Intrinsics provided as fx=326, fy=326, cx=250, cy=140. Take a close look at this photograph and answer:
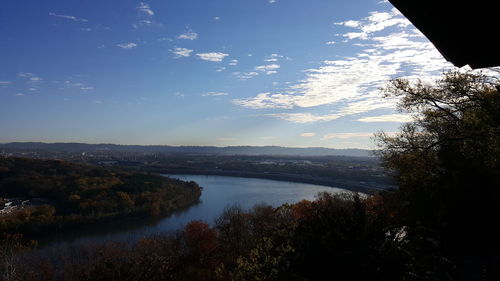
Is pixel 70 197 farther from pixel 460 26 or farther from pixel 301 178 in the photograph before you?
pixel 301 178

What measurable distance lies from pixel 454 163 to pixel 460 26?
9.38m

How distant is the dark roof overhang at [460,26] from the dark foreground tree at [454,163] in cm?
614

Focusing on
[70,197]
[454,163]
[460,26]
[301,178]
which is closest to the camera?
[460,26]

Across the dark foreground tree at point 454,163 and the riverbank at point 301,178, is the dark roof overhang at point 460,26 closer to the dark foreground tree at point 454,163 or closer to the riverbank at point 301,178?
the dark foreground tree at point 454,163

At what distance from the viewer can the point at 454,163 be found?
9.23 meters

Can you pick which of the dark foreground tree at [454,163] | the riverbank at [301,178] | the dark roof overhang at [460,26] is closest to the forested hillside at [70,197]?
the riverbank at [301,178]

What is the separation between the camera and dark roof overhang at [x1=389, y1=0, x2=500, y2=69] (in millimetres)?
1172

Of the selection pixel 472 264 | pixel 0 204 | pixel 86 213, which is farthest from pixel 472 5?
pixel 0 204

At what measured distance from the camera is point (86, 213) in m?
35.3

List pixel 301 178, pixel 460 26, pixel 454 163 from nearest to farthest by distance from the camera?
pixel 460 26 < pixel 454 163 < pixel 301 178

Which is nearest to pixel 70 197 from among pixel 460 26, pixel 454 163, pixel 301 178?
pixel 454 163

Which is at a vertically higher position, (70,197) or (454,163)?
(454,163)

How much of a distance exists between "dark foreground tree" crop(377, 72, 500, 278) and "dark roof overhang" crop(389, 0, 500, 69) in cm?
614

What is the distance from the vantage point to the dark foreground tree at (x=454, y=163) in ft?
23.8
